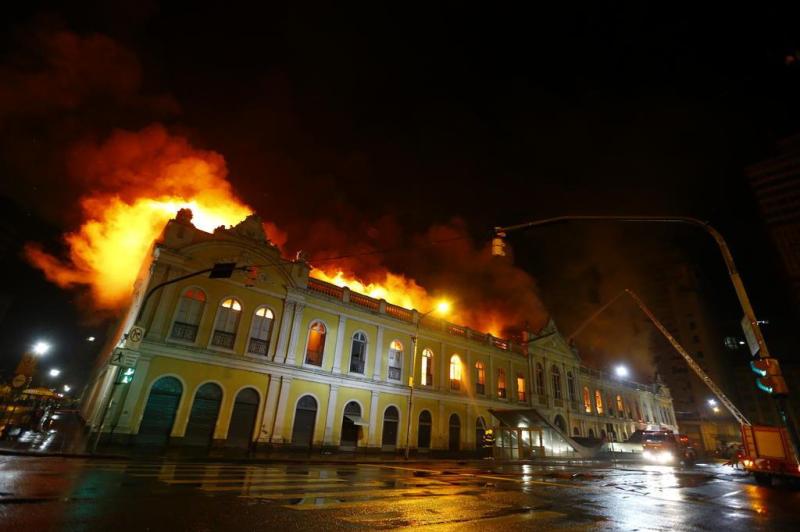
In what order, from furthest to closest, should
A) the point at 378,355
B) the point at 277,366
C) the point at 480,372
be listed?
1. the point at 480,372
2. the point at 378,355
3. the point at 277,366

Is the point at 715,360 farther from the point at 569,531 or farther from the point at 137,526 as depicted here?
the point at 137,526

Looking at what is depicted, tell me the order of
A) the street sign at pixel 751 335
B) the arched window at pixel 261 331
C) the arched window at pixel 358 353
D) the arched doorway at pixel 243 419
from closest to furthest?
the street sign at pixel 751 335, the arched doorway at pixel 243 419, the arched window at pixel 261 331, the arched window at pixel 358 353

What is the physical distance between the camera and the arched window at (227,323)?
20.3 metres

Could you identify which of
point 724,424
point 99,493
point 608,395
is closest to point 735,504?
point 99,493

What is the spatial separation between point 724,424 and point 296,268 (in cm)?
7527

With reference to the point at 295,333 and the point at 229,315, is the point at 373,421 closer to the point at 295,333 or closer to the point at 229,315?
the point at 295,333

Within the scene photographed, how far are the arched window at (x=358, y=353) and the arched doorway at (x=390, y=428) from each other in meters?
3.48

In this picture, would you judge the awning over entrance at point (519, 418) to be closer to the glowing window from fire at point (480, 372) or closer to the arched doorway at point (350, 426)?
the glowing window from fire at point (480, 372)

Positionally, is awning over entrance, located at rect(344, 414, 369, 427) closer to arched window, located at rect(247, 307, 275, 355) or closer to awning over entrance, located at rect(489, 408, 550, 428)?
arched window, located at rect(247, 307, 275, 355)

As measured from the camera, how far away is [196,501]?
6055mm

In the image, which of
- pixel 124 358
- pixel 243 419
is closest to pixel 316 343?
pixel 243 419

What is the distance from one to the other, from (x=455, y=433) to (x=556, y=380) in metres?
16.0

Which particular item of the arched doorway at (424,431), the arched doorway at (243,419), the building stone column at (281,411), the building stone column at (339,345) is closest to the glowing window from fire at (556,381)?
the arched doorway at (424,431)

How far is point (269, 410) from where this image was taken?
20.7 meters
